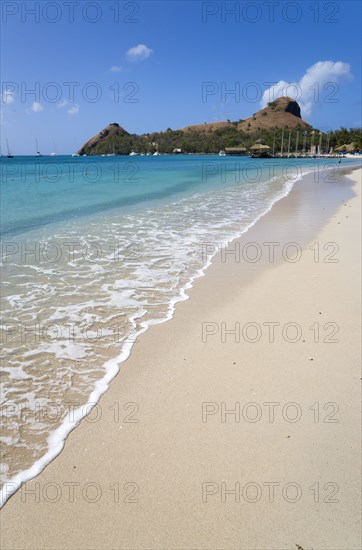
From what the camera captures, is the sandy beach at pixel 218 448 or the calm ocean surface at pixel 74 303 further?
the calm ocean surface at pixel 74 303

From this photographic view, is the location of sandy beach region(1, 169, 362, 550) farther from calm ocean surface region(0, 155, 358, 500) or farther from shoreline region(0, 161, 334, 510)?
calm ocean surface region(0, 155, 358, 500)

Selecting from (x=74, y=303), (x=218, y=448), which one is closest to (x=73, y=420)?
(x=218, y=448)

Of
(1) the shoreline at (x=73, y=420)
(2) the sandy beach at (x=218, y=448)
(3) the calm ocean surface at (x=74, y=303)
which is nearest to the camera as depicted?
(2) the sandy beach at (x=218, y=448)

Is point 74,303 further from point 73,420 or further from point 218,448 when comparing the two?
point 218,448

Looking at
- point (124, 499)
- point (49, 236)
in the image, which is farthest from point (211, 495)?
point (49, 236)

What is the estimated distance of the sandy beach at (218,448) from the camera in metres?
2.39

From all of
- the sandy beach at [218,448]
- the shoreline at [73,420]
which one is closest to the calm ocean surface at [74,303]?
the shoreline at [73,420]

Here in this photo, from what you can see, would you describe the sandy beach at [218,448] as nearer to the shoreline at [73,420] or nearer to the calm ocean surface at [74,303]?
the shoreline at [73,420]

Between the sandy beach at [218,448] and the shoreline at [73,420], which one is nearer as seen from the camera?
the sandy beach at [218,448]

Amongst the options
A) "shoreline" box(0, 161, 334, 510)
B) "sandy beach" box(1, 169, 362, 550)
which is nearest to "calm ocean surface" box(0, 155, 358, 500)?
"shoreline" box(0, 161, 334, 510)

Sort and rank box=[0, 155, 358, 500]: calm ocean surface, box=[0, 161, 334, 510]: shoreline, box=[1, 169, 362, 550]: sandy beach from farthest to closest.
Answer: box=[0, 155, 358, 500]: calm ocean surface, box=[0, 161, 334, 510]: shoreline, box=[1, 169, 362, 550]: sandy beach

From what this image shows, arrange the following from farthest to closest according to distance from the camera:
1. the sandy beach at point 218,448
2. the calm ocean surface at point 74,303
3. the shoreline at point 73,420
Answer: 1. the calm ocean surface at point 74,303
2. the shoreline at point 73,420
3. the sandy beach at point 218,448

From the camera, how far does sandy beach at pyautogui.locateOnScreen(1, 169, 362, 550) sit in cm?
239

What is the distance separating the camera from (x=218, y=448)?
2.98 meters
